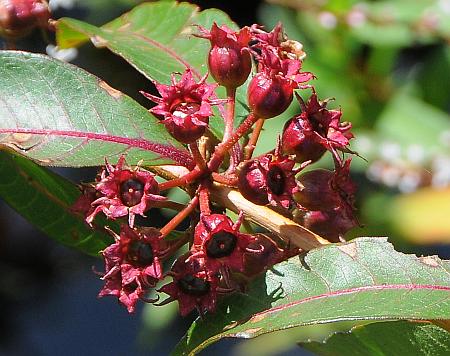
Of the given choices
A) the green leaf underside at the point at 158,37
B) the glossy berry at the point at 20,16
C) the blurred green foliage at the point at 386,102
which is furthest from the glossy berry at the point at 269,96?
the blurred green foliage at the point at 386,102

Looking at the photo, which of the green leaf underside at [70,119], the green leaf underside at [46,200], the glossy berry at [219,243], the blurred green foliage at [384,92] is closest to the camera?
the glossy berry at [219,243]

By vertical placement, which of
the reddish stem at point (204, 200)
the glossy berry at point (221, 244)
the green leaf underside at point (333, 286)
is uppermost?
the reddish stem at point (204, 200)

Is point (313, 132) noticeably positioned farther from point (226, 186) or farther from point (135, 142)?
point (135, 142)

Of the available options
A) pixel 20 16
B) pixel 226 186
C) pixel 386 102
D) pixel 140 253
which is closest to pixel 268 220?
pixel 226 186

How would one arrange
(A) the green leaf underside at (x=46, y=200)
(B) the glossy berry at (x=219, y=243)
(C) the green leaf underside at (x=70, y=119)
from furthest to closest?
(A) the green leaf underside at (x=46, y=200) < (C) the green leaf underside at (x=70, y=119) < (B) the glossy berry at (x=219, y=243)

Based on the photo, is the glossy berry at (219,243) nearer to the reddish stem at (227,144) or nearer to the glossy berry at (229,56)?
the reddish stem at (227,144)

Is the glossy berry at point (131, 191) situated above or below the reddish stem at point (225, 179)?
above

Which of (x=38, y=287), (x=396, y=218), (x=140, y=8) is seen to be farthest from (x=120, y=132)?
(x=38, y=287)

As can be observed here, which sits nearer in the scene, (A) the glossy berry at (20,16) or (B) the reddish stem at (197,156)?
(B) the reddish stem at (197,156)
